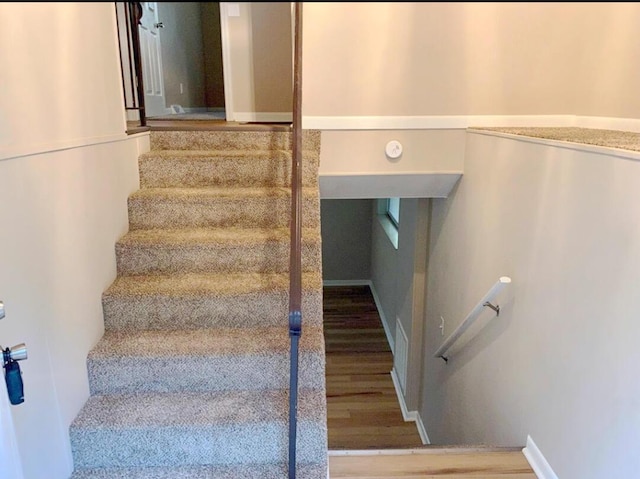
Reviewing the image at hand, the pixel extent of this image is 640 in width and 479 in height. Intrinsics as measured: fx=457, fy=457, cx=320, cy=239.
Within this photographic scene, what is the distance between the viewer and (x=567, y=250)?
1740 mm

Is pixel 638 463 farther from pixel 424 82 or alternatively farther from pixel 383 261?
pixel 383 261

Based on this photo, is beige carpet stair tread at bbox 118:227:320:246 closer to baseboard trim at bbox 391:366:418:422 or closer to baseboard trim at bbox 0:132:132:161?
baseboard trim at bbox 0:132:132:161

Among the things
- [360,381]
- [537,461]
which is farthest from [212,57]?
[537,461]

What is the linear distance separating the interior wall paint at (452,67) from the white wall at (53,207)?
132 cm

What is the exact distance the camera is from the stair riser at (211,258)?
2260mm

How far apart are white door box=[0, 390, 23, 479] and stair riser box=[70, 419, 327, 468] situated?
0.64m

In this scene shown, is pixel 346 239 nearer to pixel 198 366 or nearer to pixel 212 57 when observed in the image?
pixel 212 57

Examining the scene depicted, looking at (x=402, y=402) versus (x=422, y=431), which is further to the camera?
(x=402, y=402)

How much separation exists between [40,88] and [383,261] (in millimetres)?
5384

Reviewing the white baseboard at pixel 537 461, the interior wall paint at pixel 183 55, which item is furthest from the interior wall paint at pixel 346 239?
the white baseboard at pixel 537 461

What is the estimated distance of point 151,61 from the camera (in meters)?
4.58

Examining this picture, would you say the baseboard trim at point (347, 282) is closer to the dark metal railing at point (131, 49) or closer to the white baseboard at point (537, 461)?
the dark metal railing at point (131, 49)

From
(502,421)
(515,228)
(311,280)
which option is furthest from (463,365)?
(311,280)

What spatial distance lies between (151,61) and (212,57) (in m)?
2.05
